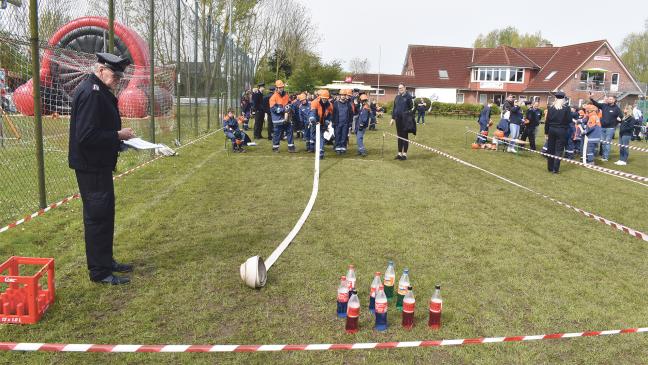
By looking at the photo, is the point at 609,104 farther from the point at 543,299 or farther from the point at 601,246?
the point at 543,299

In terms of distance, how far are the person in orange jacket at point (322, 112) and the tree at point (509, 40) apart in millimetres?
84608

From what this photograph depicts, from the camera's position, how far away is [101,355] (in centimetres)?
392

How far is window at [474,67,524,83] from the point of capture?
59438 mm

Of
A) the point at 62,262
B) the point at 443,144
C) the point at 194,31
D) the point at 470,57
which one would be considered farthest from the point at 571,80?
the point at 62,262

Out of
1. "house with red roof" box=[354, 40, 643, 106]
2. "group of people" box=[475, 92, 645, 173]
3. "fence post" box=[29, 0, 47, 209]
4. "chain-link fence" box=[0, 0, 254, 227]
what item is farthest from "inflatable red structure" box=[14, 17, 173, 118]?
"house with red roof" box=[354, 40, 643, 106]

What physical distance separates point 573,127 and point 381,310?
48.8ft

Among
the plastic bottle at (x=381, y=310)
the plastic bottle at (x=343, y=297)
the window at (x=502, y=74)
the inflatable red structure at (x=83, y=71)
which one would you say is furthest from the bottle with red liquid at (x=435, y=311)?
the window at (x=502, y=74)

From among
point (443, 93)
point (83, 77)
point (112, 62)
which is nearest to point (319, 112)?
point (83, 77)

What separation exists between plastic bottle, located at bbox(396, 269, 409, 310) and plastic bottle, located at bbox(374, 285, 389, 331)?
0.97ft

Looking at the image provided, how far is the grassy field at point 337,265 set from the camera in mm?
4258

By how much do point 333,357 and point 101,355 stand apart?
1.75 meters

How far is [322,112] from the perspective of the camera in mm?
15055

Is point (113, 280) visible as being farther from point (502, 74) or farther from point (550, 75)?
point (550, 75)

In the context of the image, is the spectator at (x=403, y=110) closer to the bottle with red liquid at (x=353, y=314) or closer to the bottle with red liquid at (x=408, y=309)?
the bottle with red liquid at (x=408, y=309)
